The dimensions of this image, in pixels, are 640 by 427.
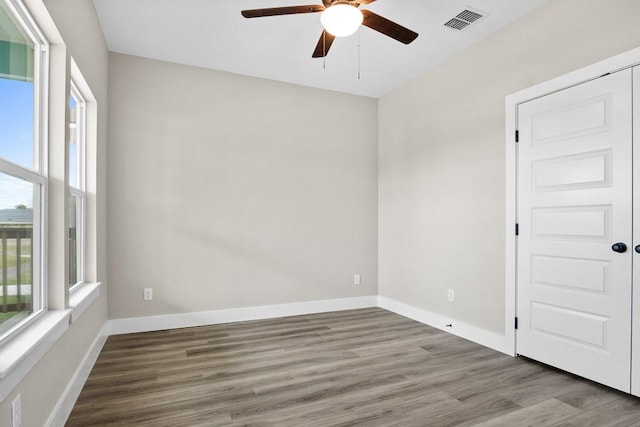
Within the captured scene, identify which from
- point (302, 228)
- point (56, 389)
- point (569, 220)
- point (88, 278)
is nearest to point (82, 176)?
point (88, 278)

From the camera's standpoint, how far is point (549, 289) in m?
2.82

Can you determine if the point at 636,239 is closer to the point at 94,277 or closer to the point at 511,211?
the point at 511,211

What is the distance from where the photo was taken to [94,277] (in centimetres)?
304

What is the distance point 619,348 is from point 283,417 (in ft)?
7.19

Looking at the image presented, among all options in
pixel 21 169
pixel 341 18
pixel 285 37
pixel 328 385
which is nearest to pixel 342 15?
pixel 341 18

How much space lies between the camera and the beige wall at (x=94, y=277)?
5.48 ft

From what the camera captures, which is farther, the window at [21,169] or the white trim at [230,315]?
the white trim at [230,315]

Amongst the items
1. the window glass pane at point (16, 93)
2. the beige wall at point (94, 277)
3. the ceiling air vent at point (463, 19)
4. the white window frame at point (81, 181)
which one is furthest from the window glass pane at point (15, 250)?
the ceiling air vent at point (463, 19)

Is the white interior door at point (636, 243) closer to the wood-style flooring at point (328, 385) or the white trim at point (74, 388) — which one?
the wood-style flooring at point (328, 385)

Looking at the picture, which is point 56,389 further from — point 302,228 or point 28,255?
point 302,228

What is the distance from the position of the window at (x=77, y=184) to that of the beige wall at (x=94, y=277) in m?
0.13

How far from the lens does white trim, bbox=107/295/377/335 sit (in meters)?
3.67

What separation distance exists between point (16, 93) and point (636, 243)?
3562mm

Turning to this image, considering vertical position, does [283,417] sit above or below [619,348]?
below
